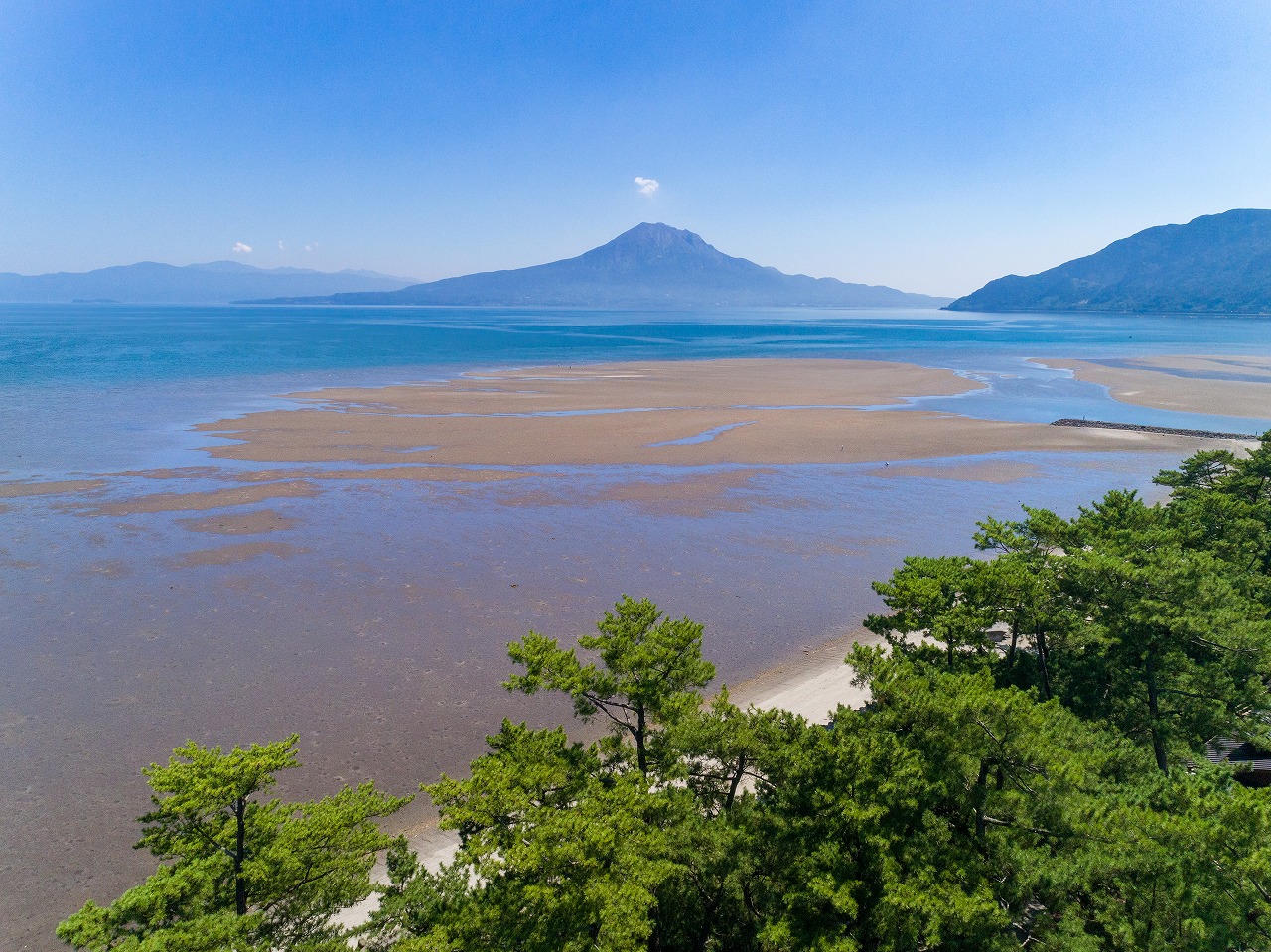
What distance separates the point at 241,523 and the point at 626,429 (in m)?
34.5

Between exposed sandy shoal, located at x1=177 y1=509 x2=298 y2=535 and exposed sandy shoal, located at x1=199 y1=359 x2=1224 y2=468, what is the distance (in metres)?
12.8

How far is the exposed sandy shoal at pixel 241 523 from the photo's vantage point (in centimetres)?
3600

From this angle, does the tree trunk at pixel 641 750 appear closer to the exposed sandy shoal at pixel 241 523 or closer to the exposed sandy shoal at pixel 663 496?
the exposed sandy shoal at pixel 663 496

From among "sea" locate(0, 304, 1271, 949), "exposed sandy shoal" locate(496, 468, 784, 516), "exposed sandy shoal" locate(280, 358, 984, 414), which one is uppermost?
"exposed sandy shoal" locate(280, 358, 984, 414)

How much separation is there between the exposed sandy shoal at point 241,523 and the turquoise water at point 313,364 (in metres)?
16.0

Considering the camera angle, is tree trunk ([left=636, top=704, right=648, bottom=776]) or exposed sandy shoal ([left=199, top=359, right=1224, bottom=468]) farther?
exposed sandy shoal ([left=199, top=359, right=1224, bottom=468])

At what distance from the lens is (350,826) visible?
1130 centimetres

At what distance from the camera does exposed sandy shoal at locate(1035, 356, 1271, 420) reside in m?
77.4

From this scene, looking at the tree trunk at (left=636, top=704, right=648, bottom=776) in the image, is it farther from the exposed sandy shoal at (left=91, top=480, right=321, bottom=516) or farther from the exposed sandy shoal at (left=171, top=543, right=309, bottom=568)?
the exposed sandy shoal at (left=91, top=480, right=321, bottom=516)

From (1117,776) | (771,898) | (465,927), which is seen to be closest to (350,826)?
(465,927)

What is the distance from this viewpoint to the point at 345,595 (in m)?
28.6

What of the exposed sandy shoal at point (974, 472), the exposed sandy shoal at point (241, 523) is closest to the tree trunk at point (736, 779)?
the exposed sandy shoal at point (241, 523)

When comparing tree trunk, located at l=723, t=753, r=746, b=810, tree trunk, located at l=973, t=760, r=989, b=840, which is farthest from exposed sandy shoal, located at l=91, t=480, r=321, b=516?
tree trunk, located at l=973, t=760, r=989, b=840

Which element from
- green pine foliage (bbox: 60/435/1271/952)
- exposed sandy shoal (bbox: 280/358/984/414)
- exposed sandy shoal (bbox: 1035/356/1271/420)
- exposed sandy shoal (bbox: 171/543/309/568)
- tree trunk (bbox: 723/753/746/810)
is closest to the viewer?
green pine foliage (bbox: 60/435/1271/952)
